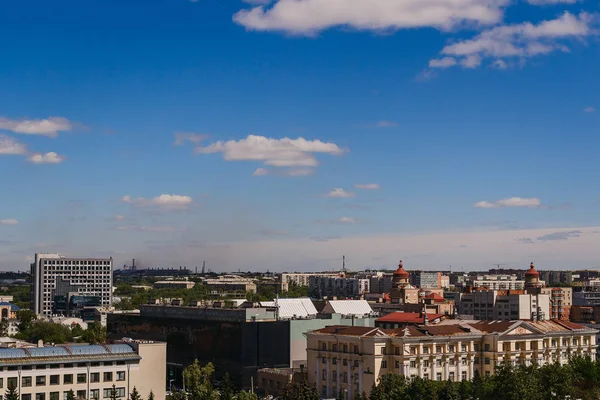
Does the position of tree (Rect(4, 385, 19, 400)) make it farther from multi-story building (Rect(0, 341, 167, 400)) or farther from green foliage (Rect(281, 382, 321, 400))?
green foliage (Rect(281, 382, 321, 400))

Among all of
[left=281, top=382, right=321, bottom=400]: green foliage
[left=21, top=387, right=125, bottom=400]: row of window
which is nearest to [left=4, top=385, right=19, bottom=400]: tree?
[left=21, top=387, right=125, bottom=400]: row of window

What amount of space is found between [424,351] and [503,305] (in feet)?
243

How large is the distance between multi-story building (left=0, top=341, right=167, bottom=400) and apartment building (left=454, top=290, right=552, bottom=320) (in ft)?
259

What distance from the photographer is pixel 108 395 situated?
227 feet

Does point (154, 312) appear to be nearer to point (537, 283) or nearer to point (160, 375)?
point (160, 375)

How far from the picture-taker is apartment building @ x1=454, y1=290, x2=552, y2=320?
143 m

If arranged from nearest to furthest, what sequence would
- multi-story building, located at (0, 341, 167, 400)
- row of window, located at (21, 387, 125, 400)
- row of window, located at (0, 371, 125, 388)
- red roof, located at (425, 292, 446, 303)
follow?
row of window, located at (0, 371, 125, 388), multi-story building, located at (0, 341, 167, 400), row of window, located at (21, 387, 125, 400), red roof, located at (425, 292, 446, 303)

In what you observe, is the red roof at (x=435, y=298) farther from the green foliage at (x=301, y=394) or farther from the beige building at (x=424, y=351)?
the green foliage at (x=301, y=394)

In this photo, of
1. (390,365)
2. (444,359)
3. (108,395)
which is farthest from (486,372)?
(108,395)

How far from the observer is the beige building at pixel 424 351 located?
249 ft

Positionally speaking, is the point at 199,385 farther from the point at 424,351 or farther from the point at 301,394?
the point at 424,351

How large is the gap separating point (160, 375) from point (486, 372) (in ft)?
97.8

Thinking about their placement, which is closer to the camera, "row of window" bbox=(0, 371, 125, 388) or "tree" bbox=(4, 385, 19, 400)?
"tree" bbox=(4, 385, 19, 400)

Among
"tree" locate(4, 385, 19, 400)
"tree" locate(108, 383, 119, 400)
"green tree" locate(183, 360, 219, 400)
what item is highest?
"tree" locate(4, 385, 19, 400)
